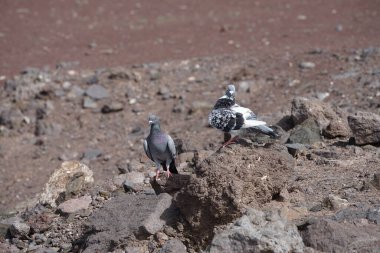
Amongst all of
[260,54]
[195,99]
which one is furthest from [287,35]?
[195,99]

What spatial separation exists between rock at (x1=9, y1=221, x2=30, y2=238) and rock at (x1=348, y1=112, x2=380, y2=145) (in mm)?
3701

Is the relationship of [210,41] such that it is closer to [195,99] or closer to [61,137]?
[195,99]

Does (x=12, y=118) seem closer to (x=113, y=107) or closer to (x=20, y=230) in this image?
(x=113, y=107)

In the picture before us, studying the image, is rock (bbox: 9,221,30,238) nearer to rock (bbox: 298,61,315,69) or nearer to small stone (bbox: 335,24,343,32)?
rock (bbox: 298,61,315,69)

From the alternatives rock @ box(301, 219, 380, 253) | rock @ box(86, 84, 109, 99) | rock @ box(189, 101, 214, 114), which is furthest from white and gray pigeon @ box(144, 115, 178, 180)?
rock @ box(86, 84, 109, 99)

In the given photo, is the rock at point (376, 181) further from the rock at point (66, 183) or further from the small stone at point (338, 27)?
the small stone at point (338, 27)

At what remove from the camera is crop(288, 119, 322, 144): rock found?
7.77 meters

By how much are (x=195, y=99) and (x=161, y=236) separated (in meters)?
7.21

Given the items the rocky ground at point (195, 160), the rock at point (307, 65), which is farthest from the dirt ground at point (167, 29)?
the rock at point (307, 65)

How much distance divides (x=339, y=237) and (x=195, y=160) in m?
2.35

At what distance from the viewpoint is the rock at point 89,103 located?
13.2 metres

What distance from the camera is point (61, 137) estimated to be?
12531 mm

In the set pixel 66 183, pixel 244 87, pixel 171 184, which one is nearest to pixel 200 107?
pixel 244 87

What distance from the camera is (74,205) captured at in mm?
7312
